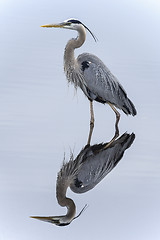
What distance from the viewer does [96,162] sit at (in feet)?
20.1

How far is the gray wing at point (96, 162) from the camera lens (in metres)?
5.65

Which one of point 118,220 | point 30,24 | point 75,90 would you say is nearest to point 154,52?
A: point 30,24

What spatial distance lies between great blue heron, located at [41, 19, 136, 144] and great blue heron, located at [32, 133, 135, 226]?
1.16 meters

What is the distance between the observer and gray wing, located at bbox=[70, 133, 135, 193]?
5.65 meters

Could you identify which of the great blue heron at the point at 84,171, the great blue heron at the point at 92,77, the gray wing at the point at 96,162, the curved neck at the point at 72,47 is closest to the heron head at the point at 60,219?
Answer: the great blue heron at the point at 84,171

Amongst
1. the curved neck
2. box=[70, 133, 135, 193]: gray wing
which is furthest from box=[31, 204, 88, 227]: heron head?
the curved neck

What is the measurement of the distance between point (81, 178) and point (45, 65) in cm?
527

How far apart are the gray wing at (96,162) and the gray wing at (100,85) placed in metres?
0.94

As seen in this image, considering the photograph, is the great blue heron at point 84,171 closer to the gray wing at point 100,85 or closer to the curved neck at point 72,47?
the gray wing at point 100,85

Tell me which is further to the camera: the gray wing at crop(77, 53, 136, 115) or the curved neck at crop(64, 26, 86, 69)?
the curved neck at crop(64, 26, 86, 69)

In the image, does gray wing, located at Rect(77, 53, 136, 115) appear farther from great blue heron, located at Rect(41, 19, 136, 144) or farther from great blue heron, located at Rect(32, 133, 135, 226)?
great blue heron, located at Rect(32, 133, 135, 226)

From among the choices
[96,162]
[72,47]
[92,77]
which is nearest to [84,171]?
[96,162]

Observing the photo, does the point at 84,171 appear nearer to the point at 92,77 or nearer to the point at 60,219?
the point at 60,219

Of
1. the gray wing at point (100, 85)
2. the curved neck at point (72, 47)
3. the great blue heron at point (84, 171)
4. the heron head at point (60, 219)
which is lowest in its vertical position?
the heron head at point (60, 219)
